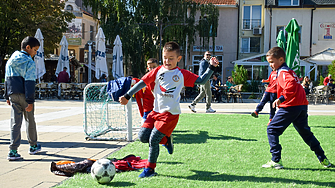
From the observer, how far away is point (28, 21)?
26359 mm

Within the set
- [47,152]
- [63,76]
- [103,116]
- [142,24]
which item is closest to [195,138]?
[103,116]

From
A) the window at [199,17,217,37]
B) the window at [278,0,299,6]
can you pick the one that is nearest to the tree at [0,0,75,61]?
the window at [199,17,217,37]

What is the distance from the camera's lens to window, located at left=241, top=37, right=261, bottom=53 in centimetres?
3691

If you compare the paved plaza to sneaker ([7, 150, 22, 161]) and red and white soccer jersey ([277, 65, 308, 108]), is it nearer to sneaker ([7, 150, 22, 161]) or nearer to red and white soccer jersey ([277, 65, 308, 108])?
sneaker ([7, 150, 22, 161])

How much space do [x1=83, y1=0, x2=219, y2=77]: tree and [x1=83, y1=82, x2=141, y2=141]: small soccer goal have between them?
1920cm

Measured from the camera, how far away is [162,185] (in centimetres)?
380

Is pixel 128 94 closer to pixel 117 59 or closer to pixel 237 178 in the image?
pixel 237 178

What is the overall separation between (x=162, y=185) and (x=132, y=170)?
2.67ft

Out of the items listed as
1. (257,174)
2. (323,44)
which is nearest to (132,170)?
(257,174)

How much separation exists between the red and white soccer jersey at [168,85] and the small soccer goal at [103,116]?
234 centimetres

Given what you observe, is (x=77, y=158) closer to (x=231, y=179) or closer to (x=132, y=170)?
(x=132, y=170)

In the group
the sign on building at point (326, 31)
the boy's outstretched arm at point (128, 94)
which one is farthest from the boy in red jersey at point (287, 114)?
the sign on building at point (326, 31)

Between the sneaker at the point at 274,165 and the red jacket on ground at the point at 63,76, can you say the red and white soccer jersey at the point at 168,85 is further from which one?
the red jacket on ground at the point at 63,76

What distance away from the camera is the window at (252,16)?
36156mm
